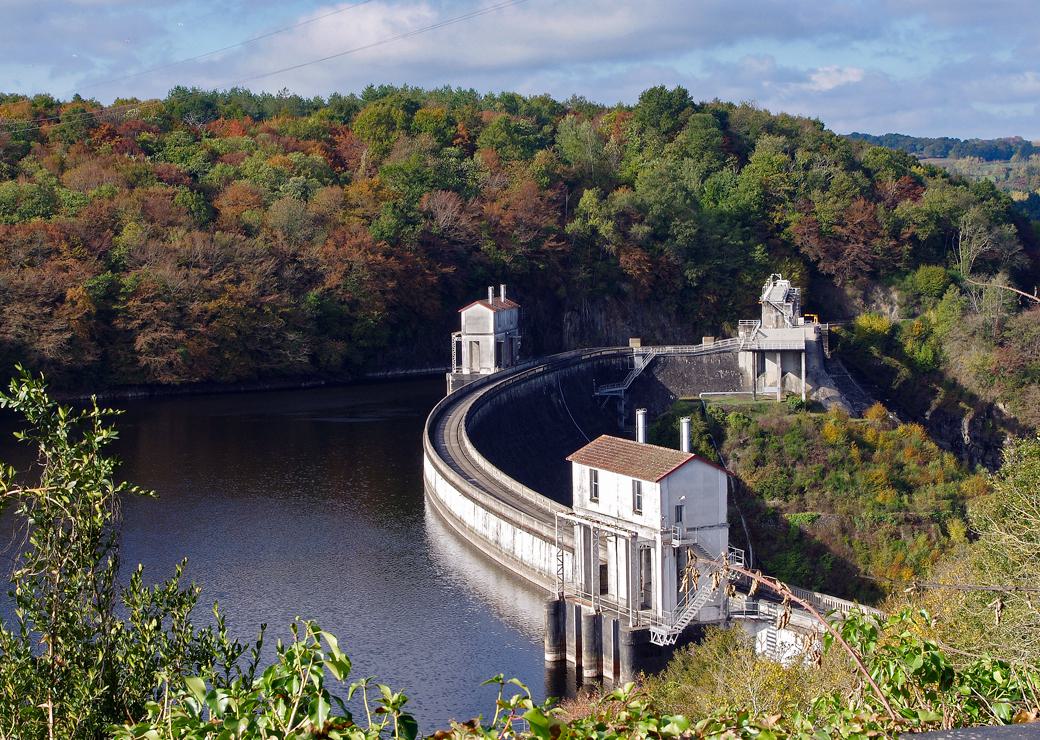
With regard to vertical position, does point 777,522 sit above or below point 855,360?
below

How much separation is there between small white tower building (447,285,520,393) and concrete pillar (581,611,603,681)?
32048mm

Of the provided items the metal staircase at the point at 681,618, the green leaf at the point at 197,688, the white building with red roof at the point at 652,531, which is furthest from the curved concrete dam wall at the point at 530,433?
the green leaf at the point at 197,688

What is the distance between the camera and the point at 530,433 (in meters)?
55.5

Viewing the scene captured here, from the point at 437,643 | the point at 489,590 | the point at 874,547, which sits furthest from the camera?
the point at 874,547

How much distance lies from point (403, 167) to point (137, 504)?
44175mm

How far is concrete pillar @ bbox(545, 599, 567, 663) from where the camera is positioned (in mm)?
29498

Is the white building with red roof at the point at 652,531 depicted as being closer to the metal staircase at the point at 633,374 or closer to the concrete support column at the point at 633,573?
the concrete support column at the point at 633,573

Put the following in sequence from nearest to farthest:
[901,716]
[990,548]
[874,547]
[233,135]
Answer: [901,716]
[990,548]
[874,547]
[233,135]

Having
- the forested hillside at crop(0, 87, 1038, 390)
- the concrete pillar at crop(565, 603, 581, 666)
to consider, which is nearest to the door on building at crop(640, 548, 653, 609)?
the concrete pillar at crop(565, 603, 581, 666)

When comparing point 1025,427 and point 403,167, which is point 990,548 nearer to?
point 1025,427

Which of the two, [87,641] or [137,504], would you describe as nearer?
[87,641]

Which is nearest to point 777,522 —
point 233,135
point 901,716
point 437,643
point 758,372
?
point 758,372

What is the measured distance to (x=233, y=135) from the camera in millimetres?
88625

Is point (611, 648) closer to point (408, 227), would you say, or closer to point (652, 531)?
point (652, 531)
